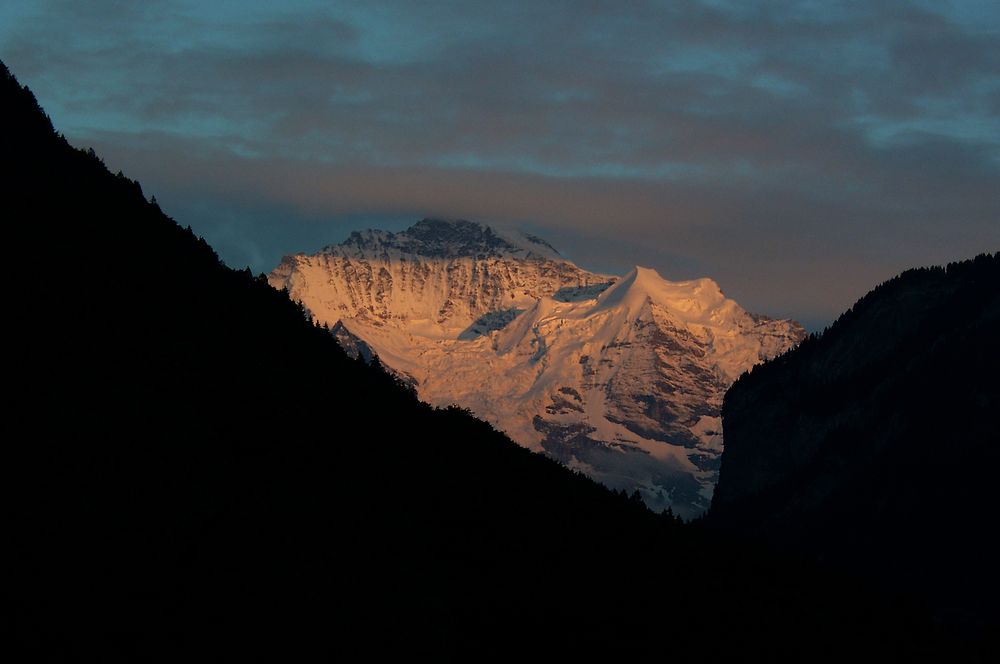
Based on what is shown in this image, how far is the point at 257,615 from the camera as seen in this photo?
168 metres

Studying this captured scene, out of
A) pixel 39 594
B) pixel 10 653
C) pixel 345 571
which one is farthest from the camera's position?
pixel 345 571

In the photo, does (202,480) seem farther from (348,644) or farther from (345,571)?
(348,644)

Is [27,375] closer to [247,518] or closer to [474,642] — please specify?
[247,518]

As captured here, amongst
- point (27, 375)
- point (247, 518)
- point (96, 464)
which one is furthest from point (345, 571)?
point (27, 375)

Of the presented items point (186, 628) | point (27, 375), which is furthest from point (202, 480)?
point (186, 628)

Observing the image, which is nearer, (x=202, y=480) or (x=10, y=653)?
(x=10, y=653)

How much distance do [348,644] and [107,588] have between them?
1987 centimetres

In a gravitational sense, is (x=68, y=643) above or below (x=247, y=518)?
below

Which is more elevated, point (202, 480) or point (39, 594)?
point (202, 480)

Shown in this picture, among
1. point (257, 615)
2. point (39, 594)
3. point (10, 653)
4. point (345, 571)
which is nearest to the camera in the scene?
point (10, 653)

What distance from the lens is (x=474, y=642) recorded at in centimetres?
18938

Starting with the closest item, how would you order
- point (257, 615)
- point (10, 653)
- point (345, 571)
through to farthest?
1. point (10, 653)
2. point (257, 615)
3. point (345, 571)

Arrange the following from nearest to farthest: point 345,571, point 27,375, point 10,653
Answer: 1. point 10,653
2. point 345,571
3. point 27,375

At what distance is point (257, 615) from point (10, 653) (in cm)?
2717
